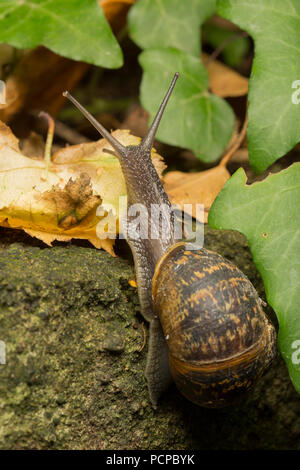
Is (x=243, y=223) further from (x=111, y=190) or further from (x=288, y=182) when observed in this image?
(x=111, y=190)

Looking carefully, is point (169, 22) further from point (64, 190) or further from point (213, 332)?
point (213, 332)

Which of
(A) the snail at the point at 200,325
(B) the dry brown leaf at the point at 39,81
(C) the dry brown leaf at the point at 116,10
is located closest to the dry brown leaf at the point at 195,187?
(A) the snail at the point at 200,325

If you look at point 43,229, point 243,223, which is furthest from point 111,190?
point 243,223

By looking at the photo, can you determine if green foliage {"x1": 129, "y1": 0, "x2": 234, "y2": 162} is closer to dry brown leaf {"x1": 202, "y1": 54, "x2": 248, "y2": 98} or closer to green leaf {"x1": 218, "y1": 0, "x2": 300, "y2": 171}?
dry brown leaf {"x1": 202, "y1": 54, "x2": 248, "y2": 98}

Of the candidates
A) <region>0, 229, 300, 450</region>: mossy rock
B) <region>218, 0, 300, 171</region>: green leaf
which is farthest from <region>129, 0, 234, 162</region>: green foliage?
<region>0, 229, 300, 450</region>: mossy rock

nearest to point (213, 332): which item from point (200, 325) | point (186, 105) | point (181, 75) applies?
point (200, 325)

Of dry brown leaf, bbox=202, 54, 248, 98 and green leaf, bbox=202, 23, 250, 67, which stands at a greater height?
green leaf, bbox=202, 23, 250, 67
